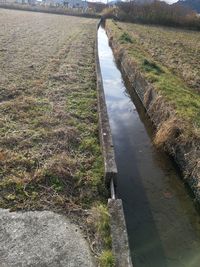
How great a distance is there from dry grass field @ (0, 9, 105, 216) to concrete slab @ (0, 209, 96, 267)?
1.10 feet

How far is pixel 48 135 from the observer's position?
8070mm

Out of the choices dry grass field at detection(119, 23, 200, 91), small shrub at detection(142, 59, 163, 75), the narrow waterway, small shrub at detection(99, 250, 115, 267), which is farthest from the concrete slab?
small shrub at detection(142, 59, 163, 75)

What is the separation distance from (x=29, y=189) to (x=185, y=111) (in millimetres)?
5022

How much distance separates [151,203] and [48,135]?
260cm

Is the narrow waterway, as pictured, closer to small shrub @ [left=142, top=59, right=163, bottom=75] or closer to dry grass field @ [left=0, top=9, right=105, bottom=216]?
dry grass field @ [left=0, top=9, right=105, bottom=216]

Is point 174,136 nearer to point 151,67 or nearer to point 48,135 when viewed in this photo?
point 48,135

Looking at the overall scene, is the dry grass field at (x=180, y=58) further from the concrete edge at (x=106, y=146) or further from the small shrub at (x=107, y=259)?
the small shrub at (x=107, y=259)

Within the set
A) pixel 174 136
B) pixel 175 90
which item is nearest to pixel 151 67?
pixel 175 90

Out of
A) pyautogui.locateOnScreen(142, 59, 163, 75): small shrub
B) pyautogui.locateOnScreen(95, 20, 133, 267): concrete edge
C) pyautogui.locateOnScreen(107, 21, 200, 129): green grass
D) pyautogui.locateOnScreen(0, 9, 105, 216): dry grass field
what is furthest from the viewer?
pyautogui.locateOnScreen(142, 59, 163, 75): small shrub

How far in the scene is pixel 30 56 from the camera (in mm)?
14953

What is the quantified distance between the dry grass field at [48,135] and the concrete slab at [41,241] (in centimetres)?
34

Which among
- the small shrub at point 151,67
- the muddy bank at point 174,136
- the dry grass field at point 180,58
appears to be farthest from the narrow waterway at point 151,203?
the dry grass field at point 180,58

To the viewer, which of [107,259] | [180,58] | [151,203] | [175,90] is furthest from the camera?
[180,58]

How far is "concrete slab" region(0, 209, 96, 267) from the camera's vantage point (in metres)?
4.74
